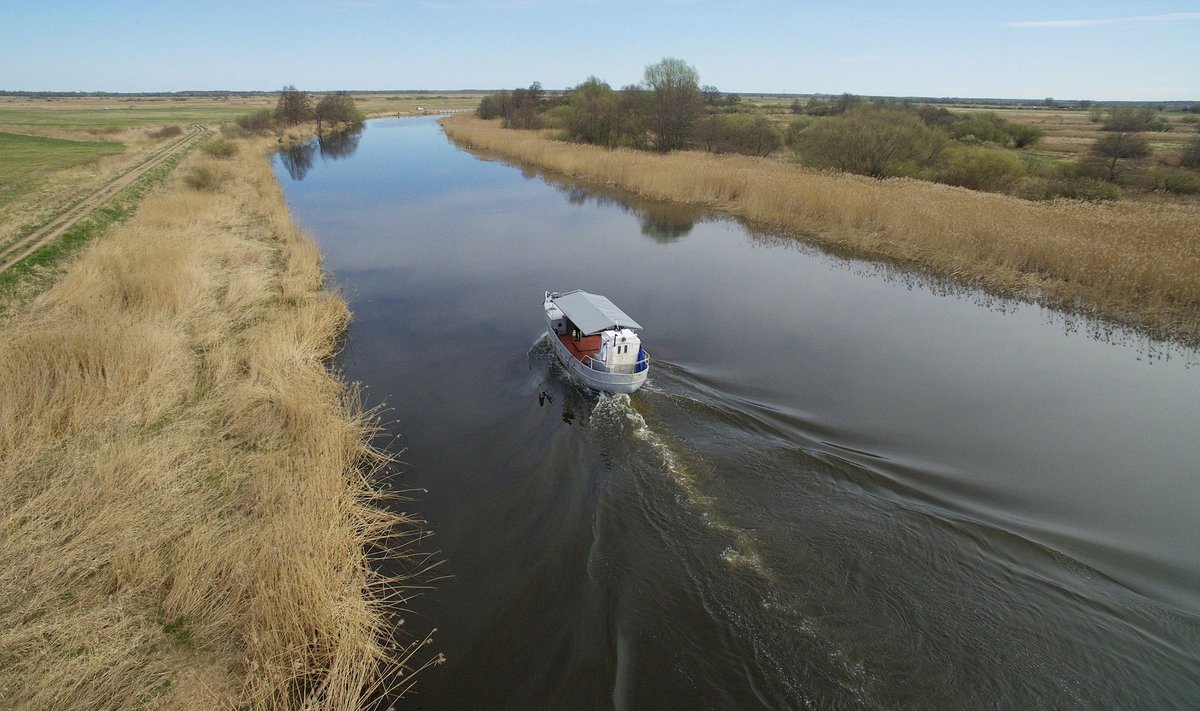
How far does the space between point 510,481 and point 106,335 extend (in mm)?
9481

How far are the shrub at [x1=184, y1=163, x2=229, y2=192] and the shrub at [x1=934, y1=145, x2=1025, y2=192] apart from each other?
47584 millimetres

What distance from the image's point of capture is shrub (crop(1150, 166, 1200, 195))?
30.5 m

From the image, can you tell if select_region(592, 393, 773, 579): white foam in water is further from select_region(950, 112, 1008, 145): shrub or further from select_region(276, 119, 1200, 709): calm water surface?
select_region(950, 112, 1008, 145): shrub

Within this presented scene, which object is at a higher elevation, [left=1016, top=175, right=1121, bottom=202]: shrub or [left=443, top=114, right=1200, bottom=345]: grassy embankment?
[left=1016, top=175, right=1121, bottom=202]: shrub

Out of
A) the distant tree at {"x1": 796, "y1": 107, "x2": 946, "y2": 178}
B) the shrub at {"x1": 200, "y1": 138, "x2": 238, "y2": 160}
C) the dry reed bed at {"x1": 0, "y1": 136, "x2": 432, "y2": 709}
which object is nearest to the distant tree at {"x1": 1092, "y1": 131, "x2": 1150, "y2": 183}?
the distant tree at {"x1": 796, "y1": 107, "x2": 946, "y2": 178}

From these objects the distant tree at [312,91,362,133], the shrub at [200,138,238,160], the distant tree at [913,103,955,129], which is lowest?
the shrub at [200,138,238,160]

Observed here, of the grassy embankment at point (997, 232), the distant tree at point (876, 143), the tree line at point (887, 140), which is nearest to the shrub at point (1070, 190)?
the tree line at point (887, 140)

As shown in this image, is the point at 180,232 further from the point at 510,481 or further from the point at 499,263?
the point at 510,481

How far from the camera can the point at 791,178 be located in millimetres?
34438

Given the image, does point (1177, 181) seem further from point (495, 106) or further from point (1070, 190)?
point (495, 106)

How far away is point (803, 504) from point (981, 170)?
3537cm

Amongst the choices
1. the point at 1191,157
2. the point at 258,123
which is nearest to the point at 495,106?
the point at 258,123

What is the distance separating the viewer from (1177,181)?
102ft

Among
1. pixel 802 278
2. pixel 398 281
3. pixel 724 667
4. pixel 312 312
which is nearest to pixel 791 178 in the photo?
pixel 802 278
